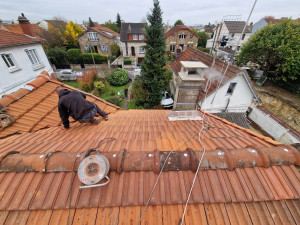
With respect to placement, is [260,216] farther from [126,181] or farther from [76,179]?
[76,179]

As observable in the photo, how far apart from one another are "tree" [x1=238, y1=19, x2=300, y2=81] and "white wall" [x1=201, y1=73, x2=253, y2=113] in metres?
7.38

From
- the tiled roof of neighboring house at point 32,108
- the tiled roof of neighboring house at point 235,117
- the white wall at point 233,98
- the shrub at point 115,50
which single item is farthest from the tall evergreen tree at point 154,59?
the shrub at point 115,50

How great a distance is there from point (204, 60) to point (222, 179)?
34.7 feet

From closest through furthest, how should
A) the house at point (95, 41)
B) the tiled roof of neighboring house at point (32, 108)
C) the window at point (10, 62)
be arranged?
the tiled roof of neighboring house at point (32, 108)
the window at point (10, 62)
the house at point (95, 41)

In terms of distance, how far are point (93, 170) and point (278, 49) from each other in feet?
61.6

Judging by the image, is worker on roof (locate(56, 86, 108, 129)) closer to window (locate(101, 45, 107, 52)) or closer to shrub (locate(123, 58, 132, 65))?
shrub (locate(123, 58, 132, 65))

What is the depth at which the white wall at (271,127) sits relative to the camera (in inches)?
402

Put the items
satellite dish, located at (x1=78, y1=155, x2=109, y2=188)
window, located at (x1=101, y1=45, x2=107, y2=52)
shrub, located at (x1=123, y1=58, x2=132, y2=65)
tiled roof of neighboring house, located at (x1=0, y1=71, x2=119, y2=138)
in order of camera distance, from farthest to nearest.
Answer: window, located at (x1=101, y1=45, x2=107, y2=52) → shrub, located at (x1=123, y1=58, x2=132, y2=65) → tiled roof of neighboring house, located at (x1=0, y1=71, x2=119, y2=138) → satellite dish, located at (x1=78, y1=155, x2=109, y2=188)

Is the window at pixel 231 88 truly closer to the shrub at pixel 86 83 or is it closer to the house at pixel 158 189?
the house at pixel 158 189

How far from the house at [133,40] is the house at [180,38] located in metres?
5.65

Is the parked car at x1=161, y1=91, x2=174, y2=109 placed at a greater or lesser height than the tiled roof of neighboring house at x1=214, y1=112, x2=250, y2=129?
lesser

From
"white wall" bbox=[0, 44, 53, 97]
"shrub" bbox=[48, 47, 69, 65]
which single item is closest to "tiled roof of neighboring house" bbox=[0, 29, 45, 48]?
"white wall" bbox=[0, 44, 53, 97]

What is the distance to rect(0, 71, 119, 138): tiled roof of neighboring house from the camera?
3.83 meters

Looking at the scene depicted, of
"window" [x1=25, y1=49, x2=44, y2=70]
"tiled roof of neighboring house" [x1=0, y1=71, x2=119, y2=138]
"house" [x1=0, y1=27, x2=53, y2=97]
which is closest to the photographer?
"tiled roof of neighboring house" [x1=0, y1=71, x2=119, y2=138]
